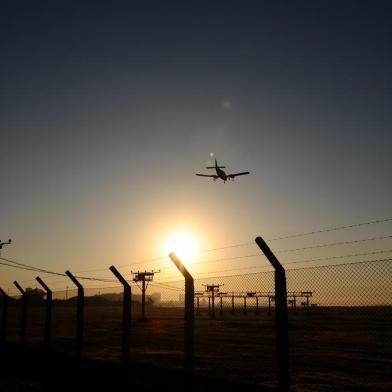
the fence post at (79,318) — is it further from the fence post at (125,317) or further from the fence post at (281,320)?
the fence post at (281,320)

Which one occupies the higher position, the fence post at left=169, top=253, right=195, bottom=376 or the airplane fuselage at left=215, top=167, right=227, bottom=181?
the airplane fuselage at left=215, top=167, right=227, bottom=181

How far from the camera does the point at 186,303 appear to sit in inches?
394

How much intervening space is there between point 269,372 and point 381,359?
574cm

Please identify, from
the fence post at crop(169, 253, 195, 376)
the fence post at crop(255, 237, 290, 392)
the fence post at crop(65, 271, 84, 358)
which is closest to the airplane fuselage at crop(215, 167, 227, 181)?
the fence post at crop(65, 271, 84, 358)

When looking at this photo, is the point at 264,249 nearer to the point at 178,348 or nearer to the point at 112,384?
the point at 112,384

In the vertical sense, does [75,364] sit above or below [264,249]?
below

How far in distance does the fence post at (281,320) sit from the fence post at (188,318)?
2433 mm

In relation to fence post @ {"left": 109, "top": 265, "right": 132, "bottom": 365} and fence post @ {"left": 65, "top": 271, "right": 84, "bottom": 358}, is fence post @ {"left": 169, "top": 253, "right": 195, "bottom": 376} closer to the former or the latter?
fence post @ {"left": 109, "top": 265, "right": 132, "bottom": 365}

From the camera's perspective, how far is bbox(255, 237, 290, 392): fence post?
739 centimetres

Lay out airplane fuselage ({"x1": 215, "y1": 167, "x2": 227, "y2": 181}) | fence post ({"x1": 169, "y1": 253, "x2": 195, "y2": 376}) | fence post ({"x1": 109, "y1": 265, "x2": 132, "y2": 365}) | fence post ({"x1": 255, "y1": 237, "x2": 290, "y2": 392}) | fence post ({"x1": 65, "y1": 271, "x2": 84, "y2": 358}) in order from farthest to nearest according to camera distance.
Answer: airplane fuselage ({"x1": 215, "y1": 167, "x2": 227, "y2": 181}) → fence post ({"x1": 65, "y1": 271, "x2": 84, "y2": 358}) → fence post ({"x1": 109, "y1": 265, "x2": 132, "y2": 365}) → fence post ({"x1": 169, "y1": 253, "x2": 195, "y2": 376}) → fence post ({"x1": 255, "y1": 237, "x2": 290, "y2": 392})

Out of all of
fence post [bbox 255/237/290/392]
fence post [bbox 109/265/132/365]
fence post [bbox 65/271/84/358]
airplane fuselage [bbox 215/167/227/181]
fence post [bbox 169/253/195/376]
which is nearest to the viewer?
fence post [bbox 255/237/290/392]

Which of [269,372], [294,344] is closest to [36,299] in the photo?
[294,344]

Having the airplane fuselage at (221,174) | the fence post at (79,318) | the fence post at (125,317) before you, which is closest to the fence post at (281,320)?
the fence post at (125,317)

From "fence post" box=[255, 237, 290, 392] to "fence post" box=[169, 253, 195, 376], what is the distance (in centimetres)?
243
